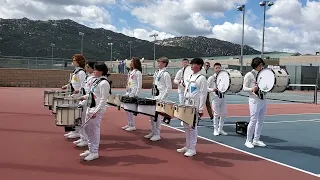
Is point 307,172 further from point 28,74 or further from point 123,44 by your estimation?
point 123,44

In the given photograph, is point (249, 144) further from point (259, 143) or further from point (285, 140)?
point (285, 140)

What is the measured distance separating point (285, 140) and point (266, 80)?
8.10 feet

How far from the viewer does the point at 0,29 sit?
164375mm

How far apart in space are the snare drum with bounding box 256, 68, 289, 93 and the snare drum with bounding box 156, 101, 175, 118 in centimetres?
234

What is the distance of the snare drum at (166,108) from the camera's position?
7695 millimetres

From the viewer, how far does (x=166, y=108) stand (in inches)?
309

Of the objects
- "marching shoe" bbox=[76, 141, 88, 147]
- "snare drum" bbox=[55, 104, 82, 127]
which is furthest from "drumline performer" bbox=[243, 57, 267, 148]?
"snare drum" bbox=[55, 104, 82, 127]

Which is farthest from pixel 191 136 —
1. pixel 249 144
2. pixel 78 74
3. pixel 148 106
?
pixel 78 74

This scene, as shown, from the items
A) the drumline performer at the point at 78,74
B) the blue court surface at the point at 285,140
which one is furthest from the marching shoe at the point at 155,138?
the drumline performer at the point at 78,74

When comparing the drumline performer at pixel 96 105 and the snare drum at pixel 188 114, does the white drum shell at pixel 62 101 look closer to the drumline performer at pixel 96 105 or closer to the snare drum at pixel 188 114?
the drumline performer at pixel 96 105

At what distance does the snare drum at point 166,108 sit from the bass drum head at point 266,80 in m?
2.31

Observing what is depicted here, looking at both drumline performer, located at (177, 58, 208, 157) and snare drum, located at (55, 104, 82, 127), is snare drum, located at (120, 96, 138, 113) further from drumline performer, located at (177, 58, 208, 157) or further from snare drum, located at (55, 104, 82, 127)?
snare drum, located at (55, 104, 82, 127)

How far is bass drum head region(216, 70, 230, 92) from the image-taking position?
9.78 meters

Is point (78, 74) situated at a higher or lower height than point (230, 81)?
higher
